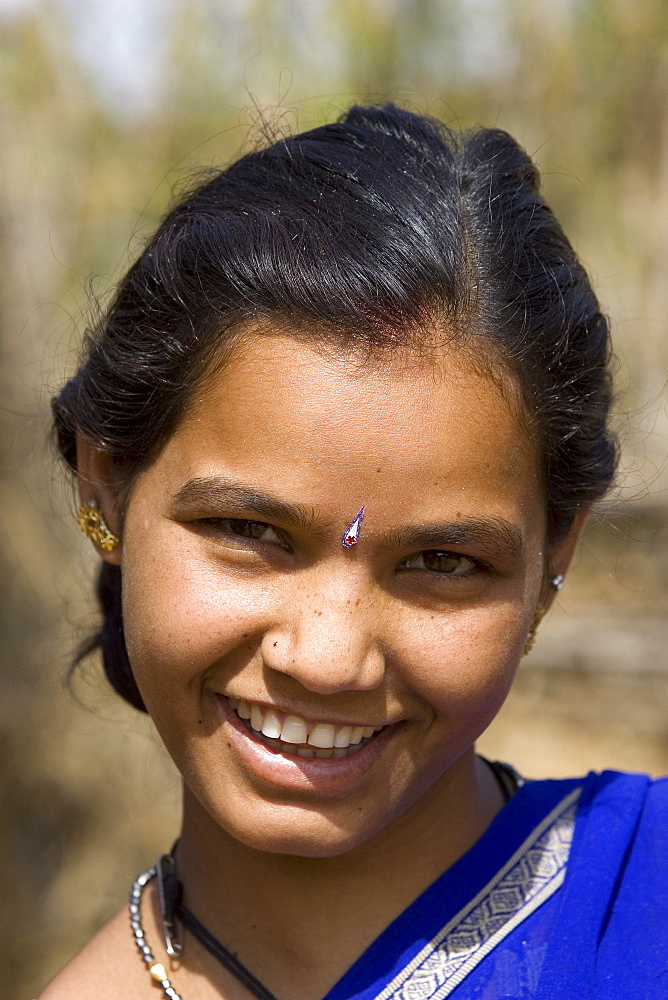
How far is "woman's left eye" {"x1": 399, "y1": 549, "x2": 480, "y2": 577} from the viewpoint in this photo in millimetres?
1426

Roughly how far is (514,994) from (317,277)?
1018 mm

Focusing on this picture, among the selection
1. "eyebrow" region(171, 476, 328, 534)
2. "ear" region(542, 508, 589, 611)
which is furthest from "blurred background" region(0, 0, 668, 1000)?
"eyebrow" region(171, 476, 328, 534)

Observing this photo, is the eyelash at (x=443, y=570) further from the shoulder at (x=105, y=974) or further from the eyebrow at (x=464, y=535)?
the shoulder at (x=105, y=974)

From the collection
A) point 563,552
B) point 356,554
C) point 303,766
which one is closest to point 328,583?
point 356,554

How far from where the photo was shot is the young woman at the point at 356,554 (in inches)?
53.6

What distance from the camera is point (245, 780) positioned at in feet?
4.75

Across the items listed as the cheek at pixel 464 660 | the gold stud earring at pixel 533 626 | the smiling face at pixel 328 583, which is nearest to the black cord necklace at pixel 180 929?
the smiling face at pixel 328 583

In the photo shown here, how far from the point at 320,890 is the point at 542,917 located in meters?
0.33

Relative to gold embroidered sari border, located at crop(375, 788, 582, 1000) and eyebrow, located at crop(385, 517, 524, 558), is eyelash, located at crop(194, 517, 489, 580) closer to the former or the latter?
eyebrow, located at crop(385, 517, 524, 558)

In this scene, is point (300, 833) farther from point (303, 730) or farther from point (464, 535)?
point (464, 535)

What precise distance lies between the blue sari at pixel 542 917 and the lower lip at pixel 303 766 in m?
0.29

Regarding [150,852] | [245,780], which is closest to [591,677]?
[150,852]

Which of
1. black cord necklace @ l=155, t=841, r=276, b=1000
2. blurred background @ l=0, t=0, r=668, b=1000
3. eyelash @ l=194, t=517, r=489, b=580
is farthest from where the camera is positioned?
blurred background @ l=0, t=0, r=668, b=1000

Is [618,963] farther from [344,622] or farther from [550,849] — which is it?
[344,622]
